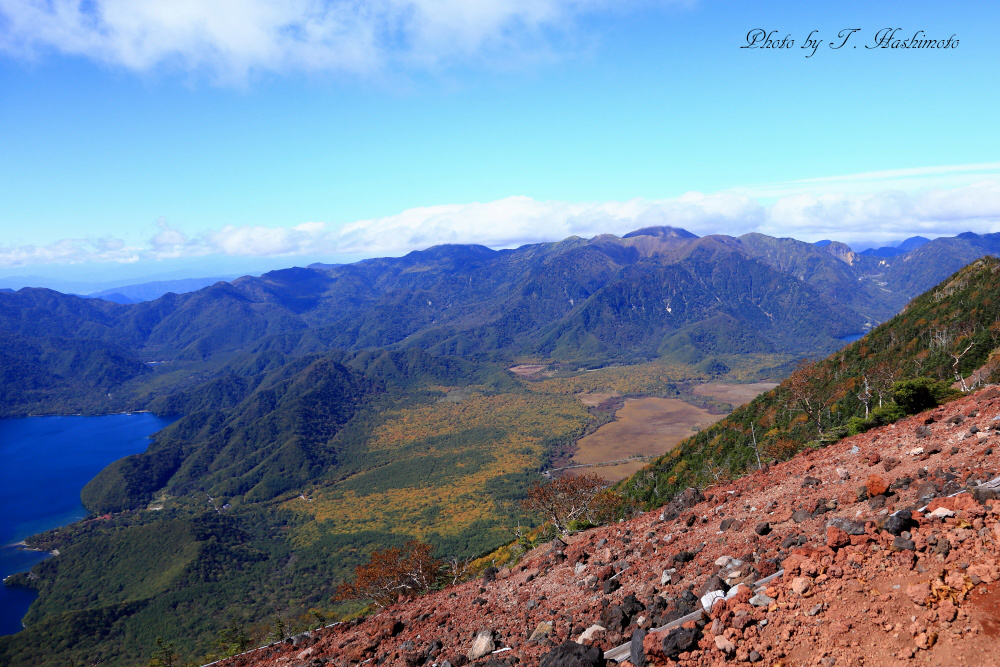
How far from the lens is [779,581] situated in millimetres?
10094

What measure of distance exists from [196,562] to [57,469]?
434 feet

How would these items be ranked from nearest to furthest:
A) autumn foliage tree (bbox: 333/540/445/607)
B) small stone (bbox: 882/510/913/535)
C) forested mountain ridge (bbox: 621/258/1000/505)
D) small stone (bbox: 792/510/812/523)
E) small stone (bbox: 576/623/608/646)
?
small stone (bbox: 882/510/913/535)
small stone (bbox: 576/623/608/646)
small stone (bbox: 792/510/812/523)
autumn foliage tree (bbox: 333/540/445/607)
forested mountain ridge (bbox: 621/258/1000/505)

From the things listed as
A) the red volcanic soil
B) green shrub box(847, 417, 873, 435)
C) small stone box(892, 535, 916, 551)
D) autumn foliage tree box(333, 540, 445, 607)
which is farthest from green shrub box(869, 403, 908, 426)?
autumn foliage tree box(333, 540, 445, 607)

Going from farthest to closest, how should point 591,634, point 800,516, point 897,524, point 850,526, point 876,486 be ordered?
point 800,516 → point 876,486 → point 591,634 → point 850,526 → point 897,524

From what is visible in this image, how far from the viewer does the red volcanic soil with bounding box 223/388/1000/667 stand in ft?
26.7

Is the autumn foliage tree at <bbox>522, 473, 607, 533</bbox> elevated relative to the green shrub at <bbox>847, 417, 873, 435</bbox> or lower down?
lower down

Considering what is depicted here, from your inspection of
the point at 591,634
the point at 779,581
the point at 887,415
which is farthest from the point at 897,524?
the point at 887,415

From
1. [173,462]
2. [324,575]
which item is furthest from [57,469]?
[324,575]

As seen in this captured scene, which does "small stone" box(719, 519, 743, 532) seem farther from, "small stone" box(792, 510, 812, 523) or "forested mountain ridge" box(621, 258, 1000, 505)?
"forested mountain ridge" box(621, 258, 1000, 505)

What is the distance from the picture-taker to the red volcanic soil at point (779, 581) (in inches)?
320

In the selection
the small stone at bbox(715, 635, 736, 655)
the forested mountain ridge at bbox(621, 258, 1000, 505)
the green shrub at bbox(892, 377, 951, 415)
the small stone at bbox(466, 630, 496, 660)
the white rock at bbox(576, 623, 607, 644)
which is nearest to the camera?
the small stone at bbox(715, 635, 736, 655)

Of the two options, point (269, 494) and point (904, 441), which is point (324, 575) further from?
point (904, 441)

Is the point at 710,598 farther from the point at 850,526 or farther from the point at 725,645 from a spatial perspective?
the point at 850,526

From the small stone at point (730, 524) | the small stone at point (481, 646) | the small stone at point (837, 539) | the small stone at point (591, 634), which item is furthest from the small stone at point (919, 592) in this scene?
the small stone at point (481, 646)
